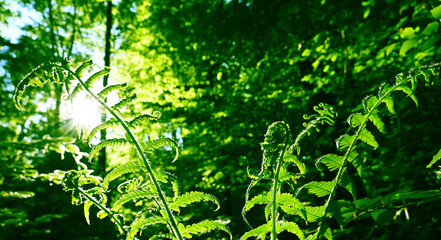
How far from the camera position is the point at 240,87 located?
5.77 meters

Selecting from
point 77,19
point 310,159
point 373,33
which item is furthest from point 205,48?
point 77,19

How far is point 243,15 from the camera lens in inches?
182

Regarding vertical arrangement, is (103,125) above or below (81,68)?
below

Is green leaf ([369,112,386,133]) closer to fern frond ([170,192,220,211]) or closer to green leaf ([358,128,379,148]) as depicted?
green leaf ([358,128,379,148])

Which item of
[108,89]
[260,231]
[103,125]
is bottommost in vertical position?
[260,231]

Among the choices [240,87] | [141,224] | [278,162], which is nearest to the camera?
[278,162]

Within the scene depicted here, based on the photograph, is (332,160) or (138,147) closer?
(138,147)

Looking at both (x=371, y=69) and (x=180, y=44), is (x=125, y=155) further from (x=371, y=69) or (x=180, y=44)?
(x=371, y=69)

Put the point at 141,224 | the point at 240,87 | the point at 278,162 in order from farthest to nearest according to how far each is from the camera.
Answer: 1. the point at 240,87
2. the point at 141,224
3. the point at 278,162

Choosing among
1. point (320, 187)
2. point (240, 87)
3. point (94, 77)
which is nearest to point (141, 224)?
point (94, 77)

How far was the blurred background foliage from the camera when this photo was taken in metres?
2.75

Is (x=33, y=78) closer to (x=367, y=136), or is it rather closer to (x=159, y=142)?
(x=159, y=142)

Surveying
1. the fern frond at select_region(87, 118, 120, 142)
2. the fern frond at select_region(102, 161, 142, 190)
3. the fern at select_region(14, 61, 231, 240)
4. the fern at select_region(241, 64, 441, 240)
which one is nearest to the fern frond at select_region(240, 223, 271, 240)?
the fern at select_region(241, 64, 441, 240)

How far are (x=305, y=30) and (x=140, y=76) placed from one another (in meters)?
5.68
